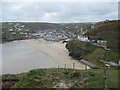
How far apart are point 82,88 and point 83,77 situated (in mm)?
2404

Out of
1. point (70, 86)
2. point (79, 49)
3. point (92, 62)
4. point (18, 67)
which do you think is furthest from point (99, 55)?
point (70, 86)

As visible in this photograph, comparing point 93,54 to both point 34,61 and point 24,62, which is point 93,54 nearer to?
point 34,61

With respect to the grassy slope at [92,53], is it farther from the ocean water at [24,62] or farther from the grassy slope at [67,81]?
the grassy slope at [67,81]

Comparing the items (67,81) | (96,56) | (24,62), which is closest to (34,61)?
(24,62)

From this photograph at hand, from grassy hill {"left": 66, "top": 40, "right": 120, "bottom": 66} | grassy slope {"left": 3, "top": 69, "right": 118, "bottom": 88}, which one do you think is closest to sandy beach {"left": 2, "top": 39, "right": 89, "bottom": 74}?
grassy hill {"left": 66, "top": 40, "right": 120, "bottom": 66}

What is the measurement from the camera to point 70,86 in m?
10.8

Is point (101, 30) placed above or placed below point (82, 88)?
above

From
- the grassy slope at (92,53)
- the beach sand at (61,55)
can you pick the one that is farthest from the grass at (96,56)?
the beach sand at (61,55)

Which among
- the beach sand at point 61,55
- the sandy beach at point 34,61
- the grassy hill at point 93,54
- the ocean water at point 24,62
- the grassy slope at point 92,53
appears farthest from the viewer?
the grassy slope at point 92,53

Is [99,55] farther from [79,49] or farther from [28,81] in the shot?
[28,81]

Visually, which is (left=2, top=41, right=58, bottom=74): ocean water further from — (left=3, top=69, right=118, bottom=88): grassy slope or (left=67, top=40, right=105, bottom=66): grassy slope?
(left=3, top=69, right=118, bottom=88): grassy slope

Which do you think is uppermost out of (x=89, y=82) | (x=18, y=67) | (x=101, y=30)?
(x=101, y=30)

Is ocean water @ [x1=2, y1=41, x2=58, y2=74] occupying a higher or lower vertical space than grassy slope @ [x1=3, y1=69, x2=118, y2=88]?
lower

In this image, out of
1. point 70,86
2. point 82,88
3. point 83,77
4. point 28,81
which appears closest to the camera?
point 82,88
